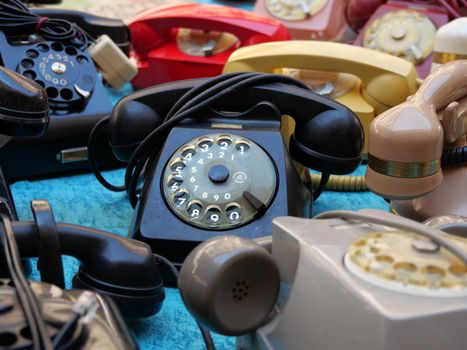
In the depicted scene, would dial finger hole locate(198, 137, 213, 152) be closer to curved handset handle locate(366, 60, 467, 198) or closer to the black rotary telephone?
the black rotary telephone

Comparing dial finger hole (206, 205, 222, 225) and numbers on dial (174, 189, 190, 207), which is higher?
numbers on dial (174, 189, 190, 207)

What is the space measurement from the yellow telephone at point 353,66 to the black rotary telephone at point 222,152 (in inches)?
9.9

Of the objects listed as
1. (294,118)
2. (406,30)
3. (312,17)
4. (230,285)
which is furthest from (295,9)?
(230,285)


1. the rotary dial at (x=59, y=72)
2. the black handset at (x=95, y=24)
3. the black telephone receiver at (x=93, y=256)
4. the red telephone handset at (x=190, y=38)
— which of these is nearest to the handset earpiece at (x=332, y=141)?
the black telephone receiver at (x=93, y=256)

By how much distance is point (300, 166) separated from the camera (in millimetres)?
757

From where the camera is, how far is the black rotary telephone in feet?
2.15

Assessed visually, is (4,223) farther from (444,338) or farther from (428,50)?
(428,50)

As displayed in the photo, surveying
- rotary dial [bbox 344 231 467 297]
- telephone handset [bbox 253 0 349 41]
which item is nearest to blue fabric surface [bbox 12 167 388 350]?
rotary dial [bbox 344 231 467 297]

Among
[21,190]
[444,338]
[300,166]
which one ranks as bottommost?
[21,190]

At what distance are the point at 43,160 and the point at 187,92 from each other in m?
0.29

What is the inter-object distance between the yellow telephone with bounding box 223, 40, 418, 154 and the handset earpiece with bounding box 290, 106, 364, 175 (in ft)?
0.85

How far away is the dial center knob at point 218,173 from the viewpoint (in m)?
0.68

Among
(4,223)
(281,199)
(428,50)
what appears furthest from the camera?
(428,50)

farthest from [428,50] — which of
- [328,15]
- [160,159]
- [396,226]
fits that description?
[396,226]
